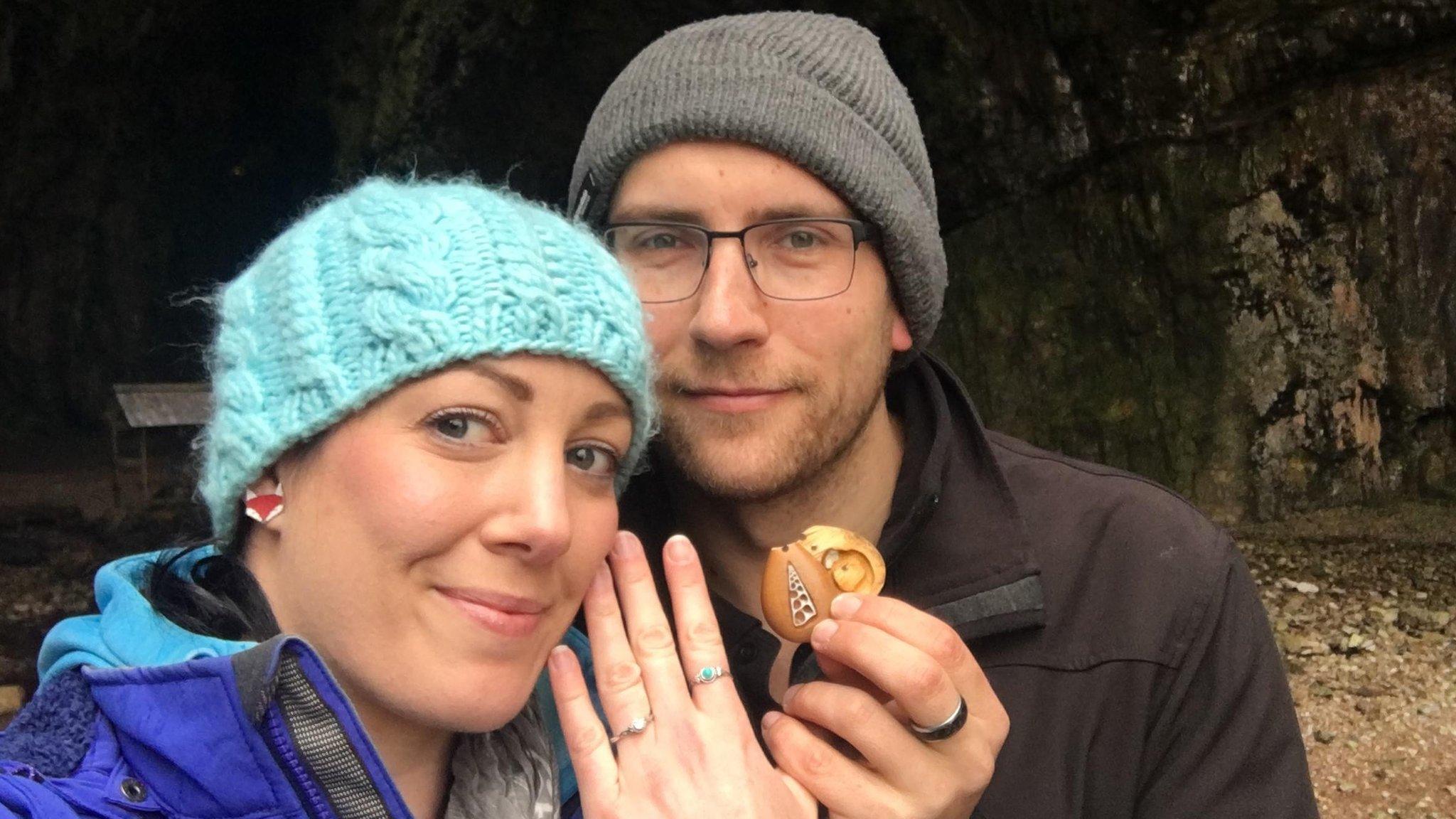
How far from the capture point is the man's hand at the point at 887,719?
1445 mm

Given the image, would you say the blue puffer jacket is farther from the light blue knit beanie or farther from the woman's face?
the light blue knit beanie

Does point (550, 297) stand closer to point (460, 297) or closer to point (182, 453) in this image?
point (460, 297)

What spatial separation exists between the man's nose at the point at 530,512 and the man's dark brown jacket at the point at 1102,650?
1.98 feet

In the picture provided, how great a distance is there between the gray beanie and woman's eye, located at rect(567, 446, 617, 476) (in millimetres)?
821

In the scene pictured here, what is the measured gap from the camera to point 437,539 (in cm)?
134

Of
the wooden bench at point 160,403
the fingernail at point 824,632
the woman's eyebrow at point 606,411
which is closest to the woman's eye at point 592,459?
the woman's eyebrow at point 606,411

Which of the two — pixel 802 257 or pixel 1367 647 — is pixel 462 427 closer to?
pixel 802 257

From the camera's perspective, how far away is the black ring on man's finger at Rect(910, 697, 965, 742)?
4.82 ft

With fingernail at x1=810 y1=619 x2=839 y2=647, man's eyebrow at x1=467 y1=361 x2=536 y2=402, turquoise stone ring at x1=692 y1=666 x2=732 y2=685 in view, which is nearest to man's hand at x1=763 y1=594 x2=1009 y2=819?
fingernail at x1=810 y1=619 x2=839 y2=647

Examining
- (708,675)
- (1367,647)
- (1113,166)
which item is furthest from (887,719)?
(1113,166)

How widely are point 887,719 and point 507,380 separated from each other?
692 millimetres

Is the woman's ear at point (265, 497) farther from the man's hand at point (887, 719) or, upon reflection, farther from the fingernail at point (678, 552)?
the man's hand at point (887, 719)

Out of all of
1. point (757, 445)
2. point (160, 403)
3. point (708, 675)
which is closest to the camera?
point (708, 675)

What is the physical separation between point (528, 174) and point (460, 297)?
7255 millimetres
